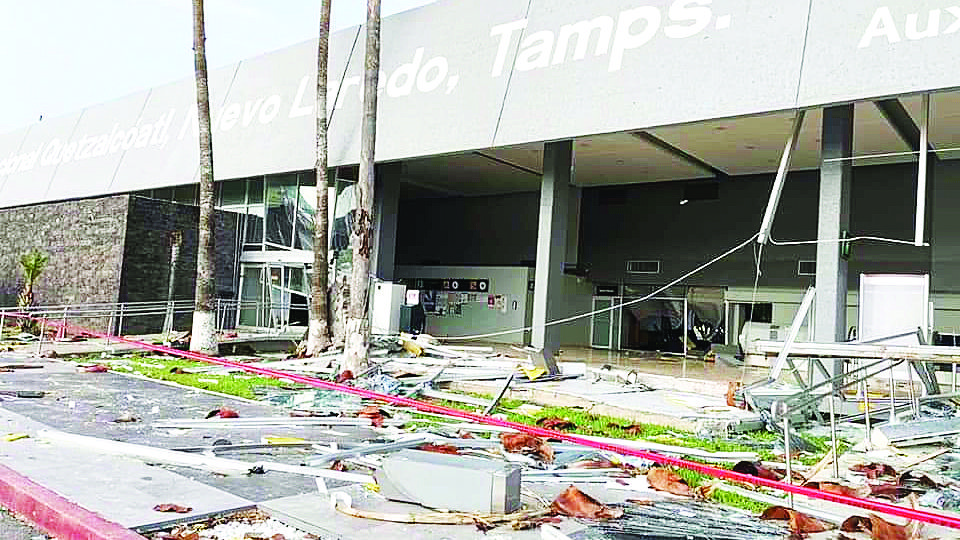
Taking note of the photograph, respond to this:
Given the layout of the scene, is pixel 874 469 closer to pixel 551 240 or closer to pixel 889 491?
pixel 889 491

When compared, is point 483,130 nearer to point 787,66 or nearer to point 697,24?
point 697,24

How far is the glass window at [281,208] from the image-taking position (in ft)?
74.3

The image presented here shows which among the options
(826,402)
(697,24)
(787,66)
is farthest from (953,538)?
(697,24)

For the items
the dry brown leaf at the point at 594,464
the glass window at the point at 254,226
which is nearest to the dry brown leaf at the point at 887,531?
the dry brown leaf at the point at 594,464

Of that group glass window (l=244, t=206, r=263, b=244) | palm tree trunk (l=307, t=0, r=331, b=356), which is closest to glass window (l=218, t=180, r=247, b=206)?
glass window (l=244, t=206, r=263, b=244)

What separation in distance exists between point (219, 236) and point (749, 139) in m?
15.7

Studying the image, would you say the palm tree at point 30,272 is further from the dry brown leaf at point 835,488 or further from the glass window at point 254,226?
the dry brown leaf at point 835,488

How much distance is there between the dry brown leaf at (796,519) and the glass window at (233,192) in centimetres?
2159

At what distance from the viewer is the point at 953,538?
189 inches

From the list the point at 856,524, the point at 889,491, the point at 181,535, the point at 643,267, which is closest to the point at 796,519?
the point at 856,524

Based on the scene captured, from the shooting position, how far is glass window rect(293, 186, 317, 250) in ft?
72.8

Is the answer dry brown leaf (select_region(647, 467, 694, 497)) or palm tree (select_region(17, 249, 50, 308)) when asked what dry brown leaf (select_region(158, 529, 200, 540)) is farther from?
palm tree (select_region(17, 249, 50, 308))

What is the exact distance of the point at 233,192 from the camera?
24.5 m

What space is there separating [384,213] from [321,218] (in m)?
3.32
